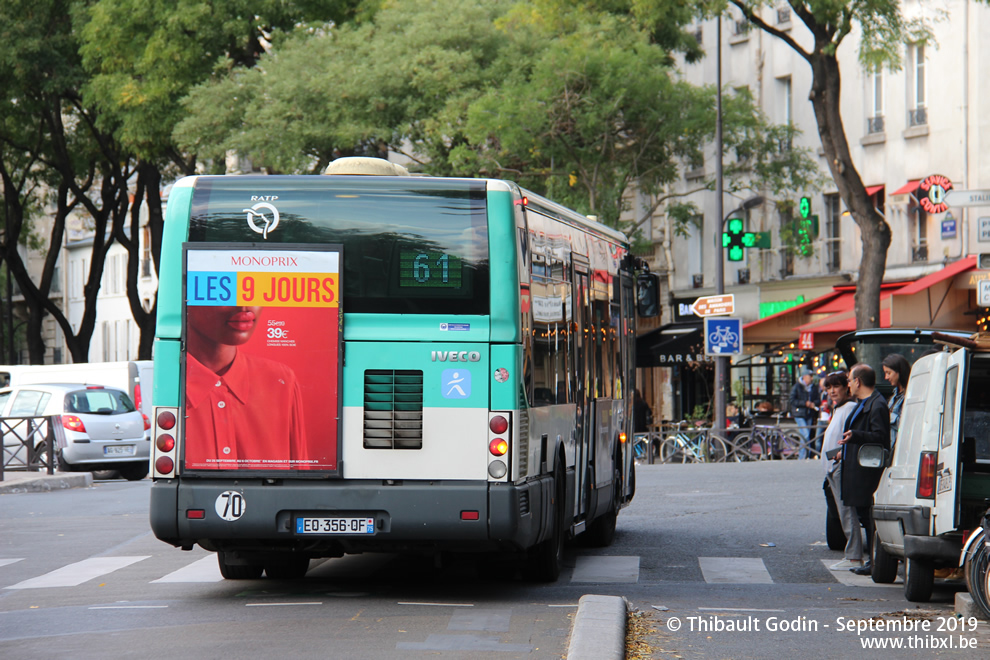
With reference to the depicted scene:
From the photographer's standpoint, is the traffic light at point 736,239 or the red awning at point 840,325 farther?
the red awning at point 840,325

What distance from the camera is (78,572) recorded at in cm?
1230

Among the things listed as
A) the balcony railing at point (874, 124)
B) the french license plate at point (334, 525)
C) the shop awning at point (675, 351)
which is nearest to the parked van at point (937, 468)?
the french license plate at point (334, 525)

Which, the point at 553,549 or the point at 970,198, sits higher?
the point at 970,198

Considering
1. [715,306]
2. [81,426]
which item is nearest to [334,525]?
[81,426]

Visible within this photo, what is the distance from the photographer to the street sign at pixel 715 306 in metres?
27.2

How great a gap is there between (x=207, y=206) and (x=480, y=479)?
2475mm

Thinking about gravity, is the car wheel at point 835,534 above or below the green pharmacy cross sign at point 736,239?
below

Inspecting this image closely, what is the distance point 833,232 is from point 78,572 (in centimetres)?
3091

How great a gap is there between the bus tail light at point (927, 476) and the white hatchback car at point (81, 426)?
18.3 meters

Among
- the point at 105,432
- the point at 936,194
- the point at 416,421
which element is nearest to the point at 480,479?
the point at 416,421

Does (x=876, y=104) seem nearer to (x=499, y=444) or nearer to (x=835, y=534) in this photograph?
(x=835, y=534)

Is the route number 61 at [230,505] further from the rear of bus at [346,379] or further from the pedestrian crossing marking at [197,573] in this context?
the pedestrian crossing marking at [197,573]

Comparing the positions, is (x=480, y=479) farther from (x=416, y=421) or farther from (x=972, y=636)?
(x=972, y=636)

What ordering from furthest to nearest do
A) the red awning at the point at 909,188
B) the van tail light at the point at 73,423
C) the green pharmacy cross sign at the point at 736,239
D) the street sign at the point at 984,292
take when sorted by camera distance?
the red awning at the point at 909,188, the green pharmacy cross sign at the point at 736,239, the van tail light at the point at 73,423, the street sign at the point at 984,292
